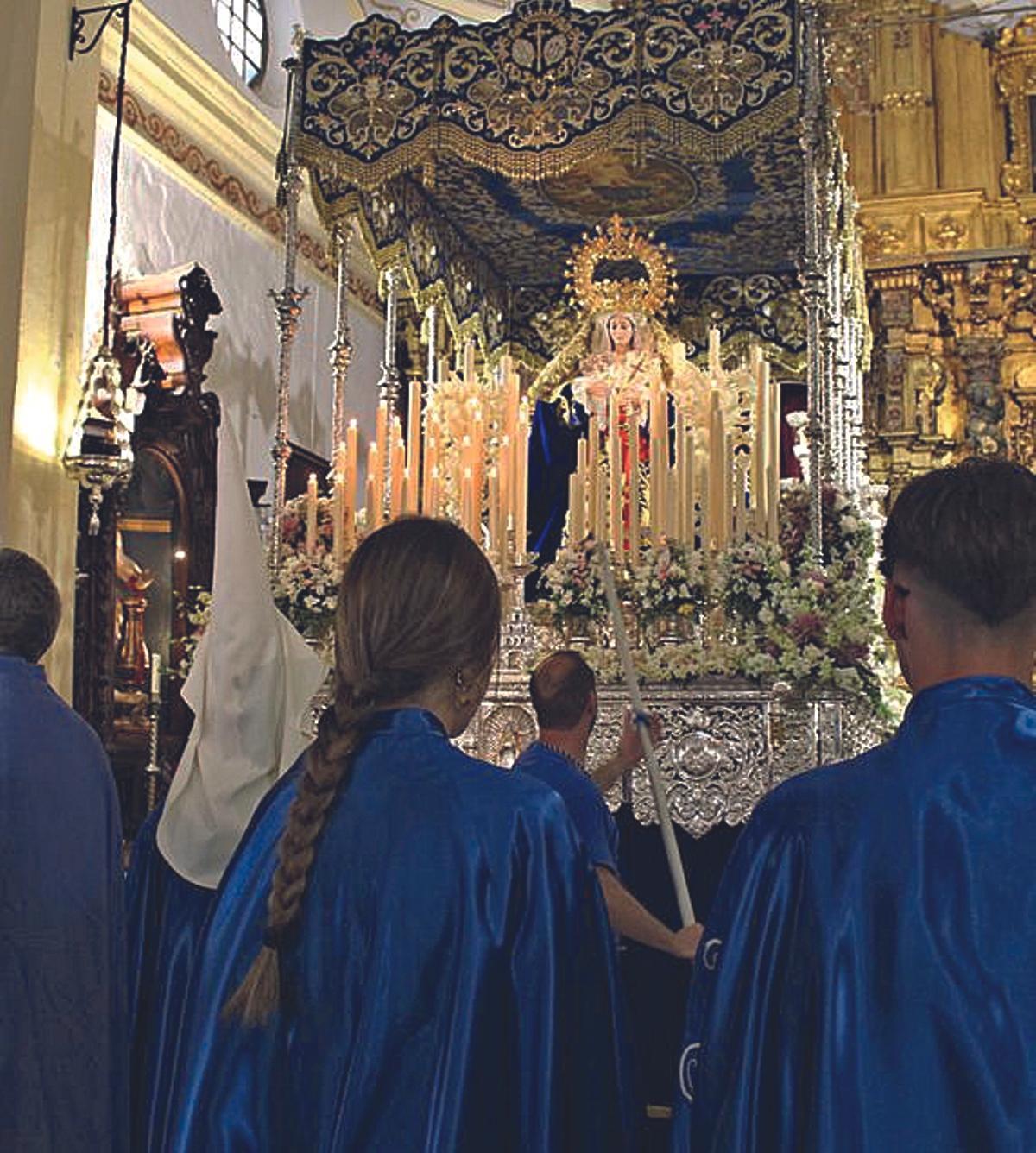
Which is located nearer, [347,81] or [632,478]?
[632,478]

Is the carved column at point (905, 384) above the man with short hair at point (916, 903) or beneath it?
above

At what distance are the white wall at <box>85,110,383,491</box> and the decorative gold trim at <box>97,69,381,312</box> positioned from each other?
0.33 ft

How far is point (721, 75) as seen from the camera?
720cm

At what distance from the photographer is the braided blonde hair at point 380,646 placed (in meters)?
2.04

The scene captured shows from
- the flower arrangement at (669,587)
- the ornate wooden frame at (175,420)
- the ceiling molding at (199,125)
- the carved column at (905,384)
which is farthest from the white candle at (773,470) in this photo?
the carved column at (905,384)

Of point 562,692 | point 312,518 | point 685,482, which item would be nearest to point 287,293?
point 312,518

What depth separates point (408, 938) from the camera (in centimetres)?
201

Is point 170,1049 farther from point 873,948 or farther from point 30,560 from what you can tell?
point 873,948

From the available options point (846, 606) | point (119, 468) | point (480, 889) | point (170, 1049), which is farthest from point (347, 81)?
point (480, 889)

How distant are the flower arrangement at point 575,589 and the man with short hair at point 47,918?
3.08 metres

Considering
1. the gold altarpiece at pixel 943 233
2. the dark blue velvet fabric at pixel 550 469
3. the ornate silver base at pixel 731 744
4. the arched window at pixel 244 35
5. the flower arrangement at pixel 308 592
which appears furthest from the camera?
the gold altarpiece at pixel 943 233

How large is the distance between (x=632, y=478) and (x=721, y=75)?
215 cm

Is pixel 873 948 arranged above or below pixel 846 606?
below

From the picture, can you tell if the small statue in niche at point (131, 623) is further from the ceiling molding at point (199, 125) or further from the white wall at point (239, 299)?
the ceiling molding at point (199, 125)
